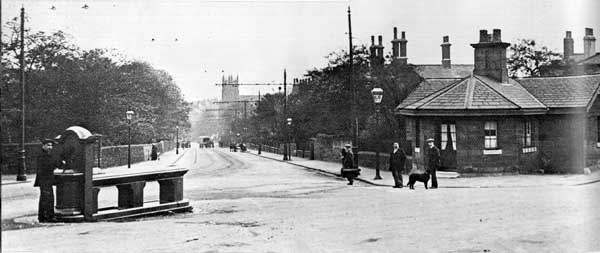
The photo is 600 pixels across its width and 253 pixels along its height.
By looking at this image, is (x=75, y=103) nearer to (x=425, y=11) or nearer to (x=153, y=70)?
(x=153, y=70)

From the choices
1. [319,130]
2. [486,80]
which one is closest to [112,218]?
[486,80]

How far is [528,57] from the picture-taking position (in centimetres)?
5500

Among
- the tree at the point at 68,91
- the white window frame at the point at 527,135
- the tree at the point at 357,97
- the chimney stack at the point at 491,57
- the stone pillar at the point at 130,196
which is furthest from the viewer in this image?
the tree at the point at 357,97

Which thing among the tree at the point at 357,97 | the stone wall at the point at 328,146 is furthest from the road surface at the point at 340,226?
the stone wall at the point at 328,146

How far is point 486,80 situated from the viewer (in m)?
24.2

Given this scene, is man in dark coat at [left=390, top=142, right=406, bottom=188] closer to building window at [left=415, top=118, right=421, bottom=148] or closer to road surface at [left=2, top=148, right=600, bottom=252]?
road surface at [left=2, top=148, right=600, bottom=252]

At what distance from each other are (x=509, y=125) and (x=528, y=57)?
120 feet

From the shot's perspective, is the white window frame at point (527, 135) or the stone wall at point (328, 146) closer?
the white window frame at point (527, 135)

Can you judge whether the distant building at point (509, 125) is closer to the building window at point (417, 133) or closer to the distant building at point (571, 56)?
the building window at point (417, 133)

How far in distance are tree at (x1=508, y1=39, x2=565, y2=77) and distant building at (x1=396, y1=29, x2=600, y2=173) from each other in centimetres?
3217

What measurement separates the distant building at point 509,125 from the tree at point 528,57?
32174mm

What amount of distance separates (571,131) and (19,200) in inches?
763

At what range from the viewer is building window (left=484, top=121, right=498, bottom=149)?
2177 centimetres

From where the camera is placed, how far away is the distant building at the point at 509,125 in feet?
71.0
